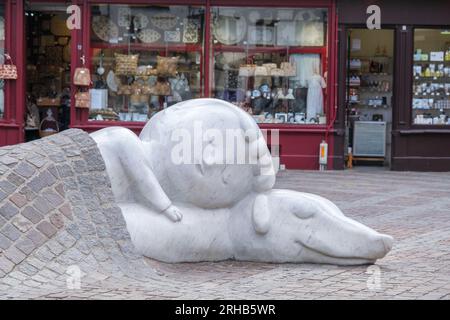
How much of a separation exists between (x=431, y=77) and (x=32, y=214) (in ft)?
42.0

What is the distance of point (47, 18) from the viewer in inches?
783

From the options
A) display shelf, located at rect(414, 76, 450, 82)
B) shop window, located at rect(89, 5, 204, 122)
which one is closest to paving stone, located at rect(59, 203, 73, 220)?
shop window, located at rect(89, 5, 204, 122)

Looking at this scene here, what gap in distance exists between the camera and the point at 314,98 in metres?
18.2

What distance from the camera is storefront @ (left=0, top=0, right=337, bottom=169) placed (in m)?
18.0

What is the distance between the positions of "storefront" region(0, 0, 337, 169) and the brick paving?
9468 mm

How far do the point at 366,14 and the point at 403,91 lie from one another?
1.70 meters

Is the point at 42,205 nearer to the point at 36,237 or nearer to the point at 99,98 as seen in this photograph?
the point at 36,237

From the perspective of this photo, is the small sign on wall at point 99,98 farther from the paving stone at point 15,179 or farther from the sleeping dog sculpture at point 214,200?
the paving stone at point 15,179

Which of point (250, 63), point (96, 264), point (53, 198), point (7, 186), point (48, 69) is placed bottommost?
point (96, 264)

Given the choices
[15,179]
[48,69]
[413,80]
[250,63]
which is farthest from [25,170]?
[48,69]

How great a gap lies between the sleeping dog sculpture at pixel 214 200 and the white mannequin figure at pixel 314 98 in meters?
9.98

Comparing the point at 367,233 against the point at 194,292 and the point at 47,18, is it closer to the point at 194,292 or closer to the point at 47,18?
the point at 194,292

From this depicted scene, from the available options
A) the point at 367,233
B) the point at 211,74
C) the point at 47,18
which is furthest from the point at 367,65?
the point at 367,233

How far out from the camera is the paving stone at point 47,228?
23.5ft
